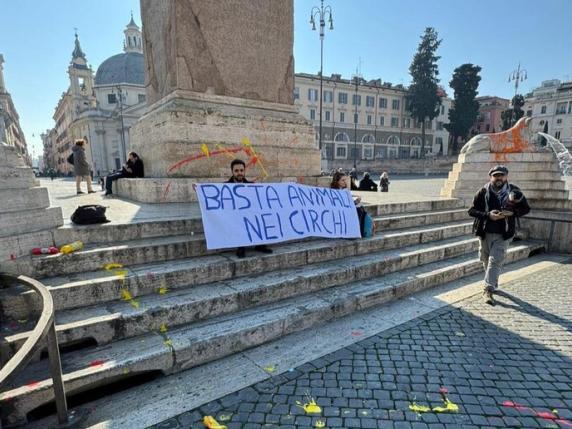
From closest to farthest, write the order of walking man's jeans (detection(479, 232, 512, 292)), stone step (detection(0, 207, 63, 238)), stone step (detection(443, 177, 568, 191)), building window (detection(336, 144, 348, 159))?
1. stone step (detection(0, 207, 63, 238))
2. walking man's jeans (detection(479, 232, 512, 292))
3. stone step (detection(443, 177, 568, 191))
4. building window (detection(336, 144, 348, 159))

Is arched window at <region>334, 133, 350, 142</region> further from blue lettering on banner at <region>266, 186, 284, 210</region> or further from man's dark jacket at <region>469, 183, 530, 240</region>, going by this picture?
blue lettering on banner at <region>266, 186, 284, 210</region>

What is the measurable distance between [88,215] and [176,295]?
1.66 metres

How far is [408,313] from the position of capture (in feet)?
13.5

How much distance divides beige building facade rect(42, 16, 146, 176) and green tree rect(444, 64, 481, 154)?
57491 millimetres

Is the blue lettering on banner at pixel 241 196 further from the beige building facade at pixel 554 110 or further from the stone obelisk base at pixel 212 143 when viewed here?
the beige building facade at pixel 554 110

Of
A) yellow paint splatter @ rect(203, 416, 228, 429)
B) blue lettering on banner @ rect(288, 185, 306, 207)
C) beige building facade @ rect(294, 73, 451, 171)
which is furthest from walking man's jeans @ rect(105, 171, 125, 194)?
beige building facade @ rect(294, 73, 451, 171)

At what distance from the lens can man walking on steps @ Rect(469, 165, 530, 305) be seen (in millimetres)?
4430

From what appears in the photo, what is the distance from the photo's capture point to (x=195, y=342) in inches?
116

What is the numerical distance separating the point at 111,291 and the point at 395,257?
13.1ft

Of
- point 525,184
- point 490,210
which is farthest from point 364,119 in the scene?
point 490,210

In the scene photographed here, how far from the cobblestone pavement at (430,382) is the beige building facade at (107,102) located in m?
58.7

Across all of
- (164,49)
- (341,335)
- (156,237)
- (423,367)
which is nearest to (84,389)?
(156,237)

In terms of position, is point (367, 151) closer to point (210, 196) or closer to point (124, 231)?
point (210, 196)

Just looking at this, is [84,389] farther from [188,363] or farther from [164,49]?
[164,49]
